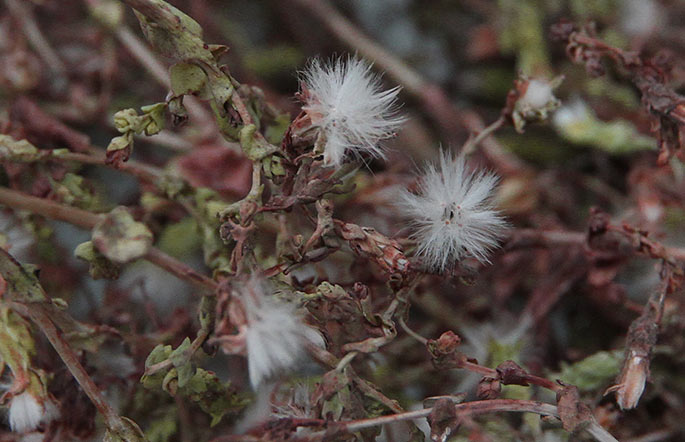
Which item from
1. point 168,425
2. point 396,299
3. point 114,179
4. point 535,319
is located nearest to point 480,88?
point 535,319

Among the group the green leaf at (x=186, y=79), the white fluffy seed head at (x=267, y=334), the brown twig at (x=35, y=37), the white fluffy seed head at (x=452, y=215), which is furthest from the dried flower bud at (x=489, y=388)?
the brown twig at (x=35, y=37)

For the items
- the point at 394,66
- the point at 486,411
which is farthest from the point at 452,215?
the point at 394,66

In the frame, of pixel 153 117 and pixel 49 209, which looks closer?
pixel 153 117

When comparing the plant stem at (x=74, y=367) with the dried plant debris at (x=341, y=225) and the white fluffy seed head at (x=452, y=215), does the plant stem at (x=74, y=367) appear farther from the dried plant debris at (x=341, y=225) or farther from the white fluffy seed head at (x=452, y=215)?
the white fluffy seed head at (x=452, y=215)

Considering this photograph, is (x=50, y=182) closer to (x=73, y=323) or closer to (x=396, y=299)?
(x=73, y=323)

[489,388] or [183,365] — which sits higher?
[489,388]

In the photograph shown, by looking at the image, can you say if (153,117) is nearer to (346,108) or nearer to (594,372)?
(346,108)
